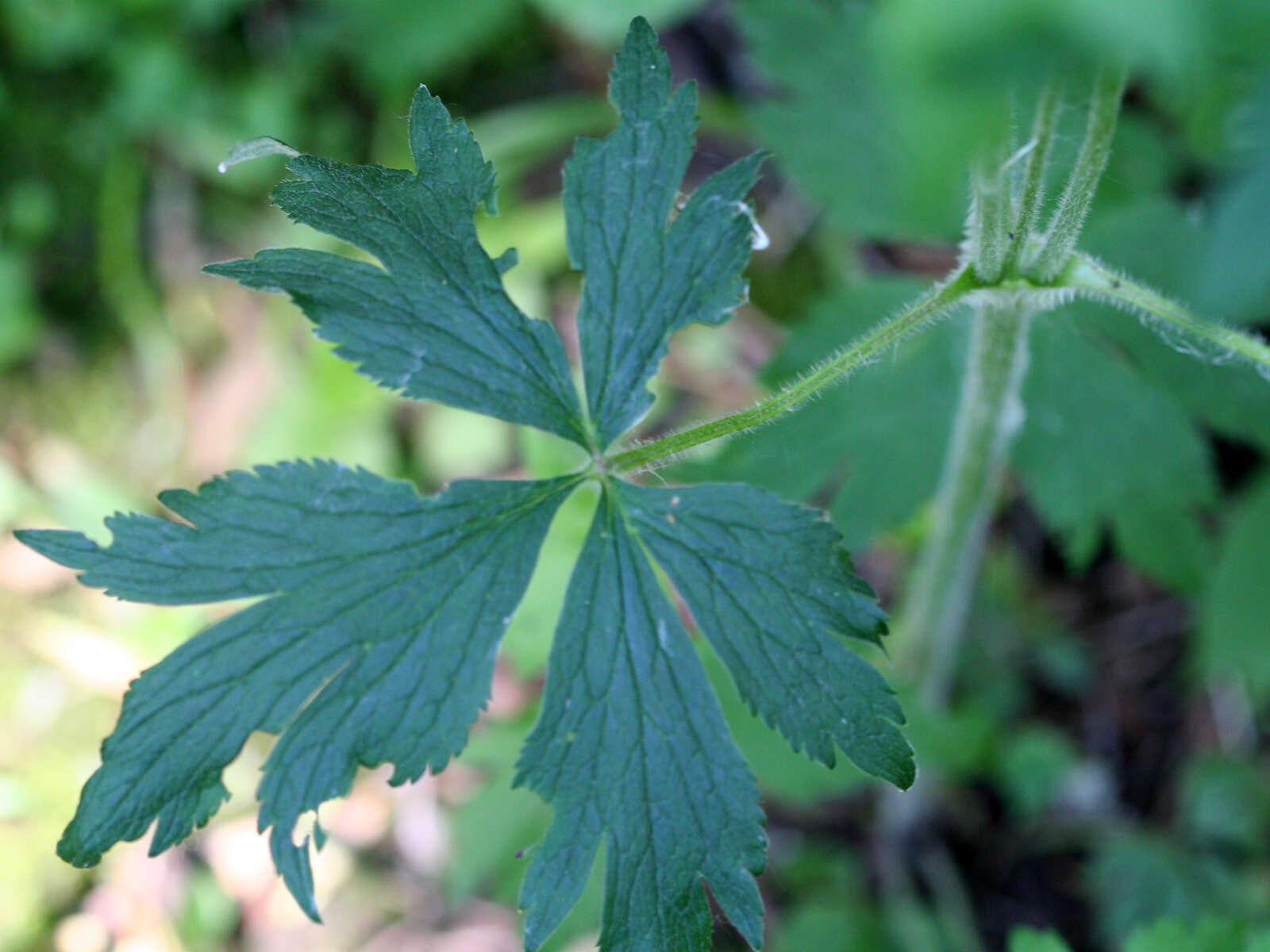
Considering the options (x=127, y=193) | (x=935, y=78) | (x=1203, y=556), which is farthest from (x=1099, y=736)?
(x=127, y=193)

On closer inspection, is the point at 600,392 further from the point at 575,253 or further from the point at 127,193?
the point at 127,193

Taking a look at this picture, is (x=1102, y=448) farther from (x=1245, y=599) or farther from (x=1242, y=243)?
(x=1242, y=243)

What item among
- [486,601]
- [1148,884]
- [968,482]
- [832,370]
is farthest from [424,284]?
[1148,884]

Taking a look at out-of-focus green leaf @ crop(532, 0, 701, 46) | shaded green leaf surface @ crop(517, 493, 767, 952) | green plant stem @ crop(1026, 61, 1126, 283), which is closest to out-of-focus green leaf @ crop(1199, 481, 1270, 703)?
green plant stem @ crop(1026, 61, 1126, 283)

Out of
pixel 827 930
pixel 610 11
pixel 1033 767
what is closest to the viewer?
pixel 827 930

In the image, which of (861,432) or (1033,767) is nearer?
(861,432)

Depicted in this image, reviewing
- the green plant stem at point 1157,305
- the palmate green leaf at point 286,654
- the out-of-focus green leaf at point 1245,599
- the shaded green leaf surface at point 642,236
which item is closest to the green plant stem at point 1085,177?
the green plant stem at point 1157,305

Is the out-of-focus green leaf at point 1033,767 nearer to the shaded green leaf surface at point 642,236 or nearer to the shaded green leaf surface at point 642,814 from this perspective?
the shaded green leaf surface at point 642,814
